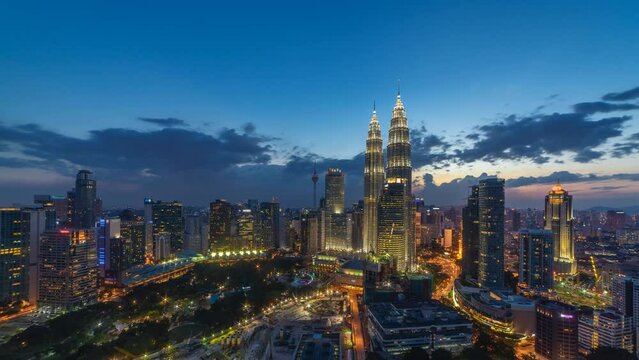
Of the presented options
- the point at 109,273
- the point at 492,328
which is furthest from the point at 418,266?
the point at 109,273

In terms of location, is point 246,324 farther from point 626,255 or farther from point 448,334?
point 626,255

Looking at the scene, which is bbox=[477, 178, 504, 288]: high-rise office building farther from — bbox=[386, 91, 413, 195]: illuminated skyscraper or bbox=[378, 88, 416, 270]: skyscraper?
bbox=[386, 91, 413, 195]: illuminated skyscraper

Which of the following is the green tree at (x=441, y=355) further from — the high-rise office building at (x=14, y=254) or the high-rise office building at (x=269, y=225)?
the high-rise office building at (x=269, y=225)

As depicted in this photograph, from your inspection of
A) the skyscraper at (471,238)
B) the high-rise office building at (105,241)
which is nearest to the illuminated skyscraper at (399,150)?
the skyscraper at (471,238)

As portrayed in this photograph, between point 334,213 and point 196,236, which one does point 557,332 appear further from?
point 196,236

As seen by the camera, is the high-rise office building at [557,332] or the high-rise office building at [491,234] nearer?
the high-rise office building at [557,332]

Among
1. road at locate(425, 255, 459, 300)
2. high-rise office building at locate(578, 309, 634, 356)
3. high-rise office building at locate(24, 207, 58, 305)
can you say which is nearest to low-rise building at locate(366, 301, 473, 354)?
Result: high-rise office building at locate(578, 309, 634, 356)
